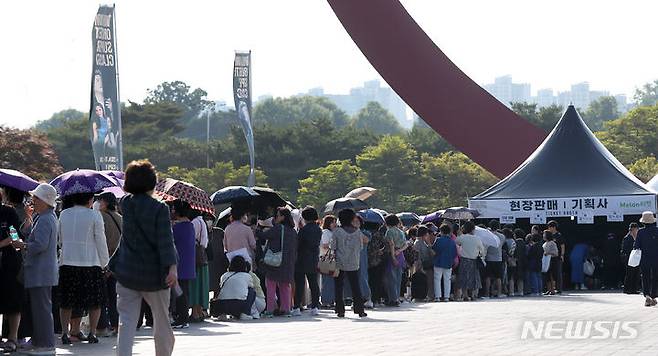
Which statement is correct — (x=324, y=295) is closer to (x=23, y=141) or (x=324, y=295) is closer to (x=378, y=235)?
(x=378, y=235)

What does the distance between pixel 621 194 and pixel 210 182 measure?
36.9 metres

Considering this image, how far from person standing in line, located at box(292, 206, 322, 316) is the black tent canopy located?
6.72 metres

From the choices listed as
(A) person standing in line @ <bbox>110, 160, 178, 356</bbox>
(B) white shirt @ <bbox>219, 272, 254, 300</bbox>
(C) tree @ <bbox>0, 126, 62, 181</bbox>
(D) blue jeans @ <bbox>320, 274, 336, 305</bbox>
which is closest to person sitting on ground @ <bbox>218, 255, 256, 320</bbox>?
(B) white shirt @ <bbox>219, 272, 254, 300</bbox>

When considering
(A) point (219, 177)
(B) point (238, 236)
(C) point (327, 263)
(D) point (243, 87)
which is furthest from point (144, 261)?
(A) point (219, 177)

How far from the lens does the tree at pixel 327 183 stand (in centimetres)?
5391

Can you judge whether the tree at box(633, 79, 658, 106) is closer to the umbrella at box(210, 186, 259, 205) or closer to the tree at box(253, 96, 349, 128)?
the tree at box(253, 96, 349, 128)

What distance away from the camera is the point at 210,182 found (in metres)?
56.1

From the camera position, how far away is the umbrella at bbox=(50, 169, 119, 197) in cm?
1111

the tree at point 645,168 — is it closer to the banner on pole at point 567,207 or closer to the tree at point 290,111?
the banner on pole at point 567,207

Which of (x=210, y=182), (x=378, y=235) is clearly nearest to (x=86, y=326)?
(x=378, y=235)

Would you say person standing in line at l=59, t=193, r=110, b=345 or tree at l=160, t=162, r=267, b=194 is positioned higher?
tree at l=160, t=162, r=267, b=194

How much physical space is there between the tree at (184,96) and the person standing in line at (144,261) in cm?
11831

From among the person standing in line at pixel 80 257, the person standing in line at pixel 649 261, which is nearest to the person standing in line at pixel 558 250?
the person standing in line at pixel 649 261

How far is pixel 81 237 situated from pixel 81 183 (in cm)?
118
